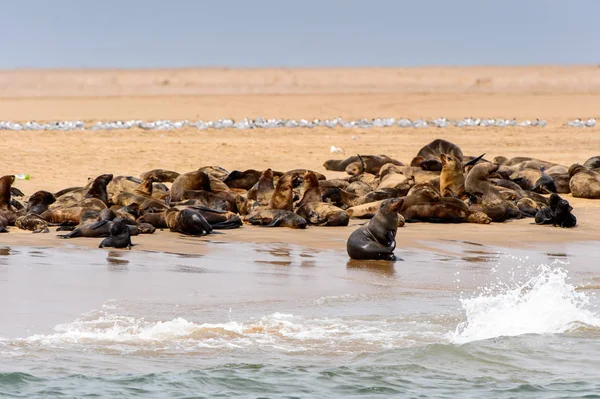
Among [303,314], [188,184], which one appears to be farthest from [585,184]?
[303,314]

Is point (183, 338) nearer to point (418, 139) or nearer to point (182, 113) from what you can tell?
point (418, 139)

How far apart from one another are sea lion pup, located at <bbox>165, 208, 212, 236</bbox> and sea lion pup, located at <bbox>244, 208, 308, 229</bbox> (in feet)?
2.98

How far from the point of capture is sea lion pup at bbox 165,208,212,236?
10352 mm

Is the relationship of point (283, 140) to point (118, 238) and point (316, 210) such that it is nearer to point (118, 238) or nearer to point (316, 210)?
point (316, 210)

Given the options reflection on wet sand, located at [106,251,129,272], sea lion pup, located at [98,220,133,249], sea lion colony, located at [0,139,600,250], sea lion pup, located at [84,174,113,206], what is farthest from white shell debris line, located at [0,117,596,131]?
reflection on wet sand, located at [106,251,129,272]

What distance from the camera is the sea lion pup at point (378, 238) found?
30.1 ft

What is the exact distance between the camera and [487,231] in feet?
37.0

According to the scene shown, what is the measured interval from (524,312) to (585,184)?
23.9 feet

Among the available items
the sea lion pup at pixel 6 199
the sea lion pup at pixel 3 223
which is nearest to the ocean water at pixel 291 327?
the sea lion pup at pixel 3 223

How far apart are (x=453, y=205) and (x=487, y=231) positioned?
0.64 meters

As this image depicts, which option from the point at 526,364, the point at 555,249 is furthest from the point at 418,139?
the point at 526,364

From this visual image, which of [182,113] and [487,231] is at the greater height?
[182,113]

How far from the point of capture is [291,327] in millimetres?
6566

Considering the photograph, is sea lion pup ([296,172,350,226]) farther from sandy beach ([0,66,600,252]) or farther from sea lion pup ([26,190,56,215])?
sea lion pup ([26,190,56,215])
